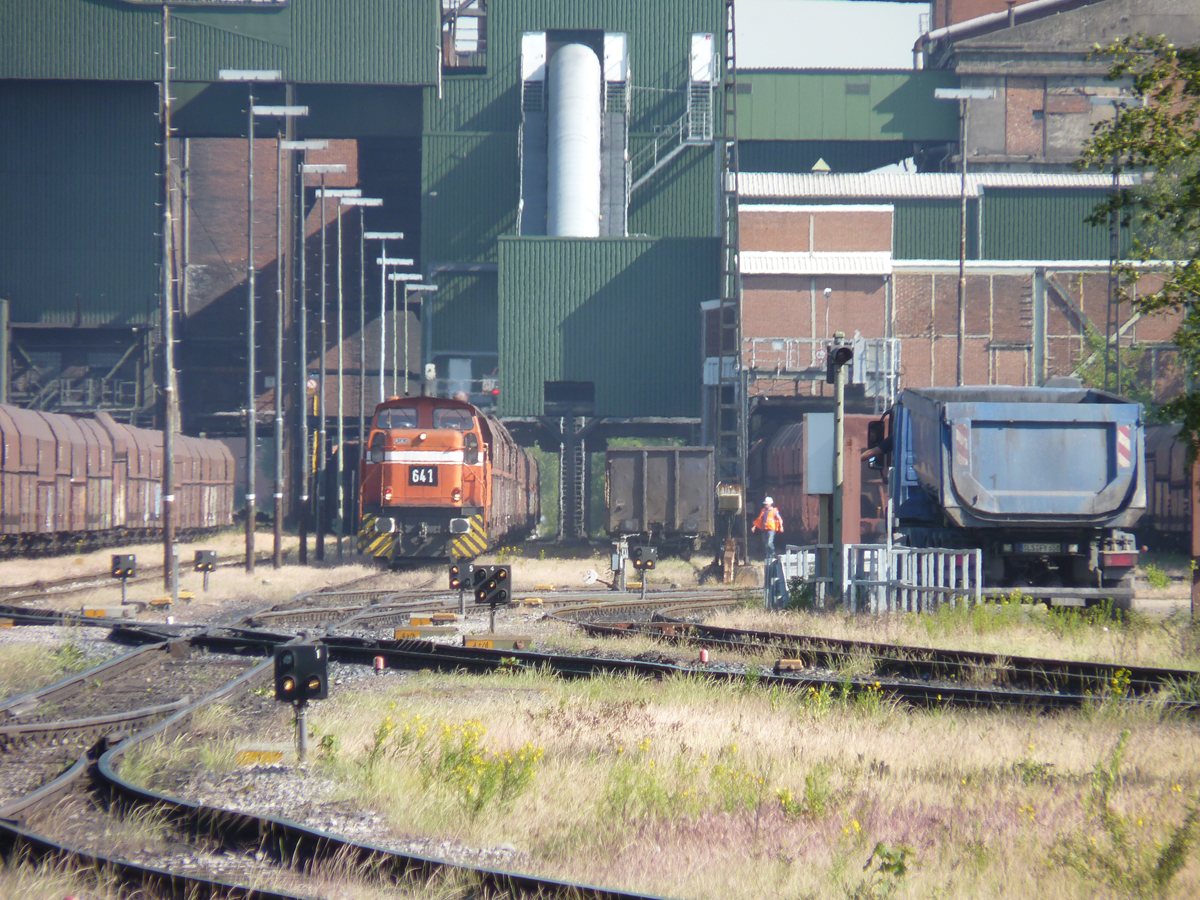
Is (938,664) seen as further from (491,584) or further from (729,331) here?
(729,331)

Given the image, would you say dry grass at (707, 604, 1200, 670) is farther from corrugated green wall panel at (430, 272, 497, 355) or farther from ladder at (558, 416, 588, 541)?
corrugated green wall panel at (430, 272, 497, 355)

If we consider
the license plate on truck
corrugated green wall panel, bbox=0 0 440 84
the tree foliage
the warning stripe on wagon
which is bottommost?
the license plate on truck

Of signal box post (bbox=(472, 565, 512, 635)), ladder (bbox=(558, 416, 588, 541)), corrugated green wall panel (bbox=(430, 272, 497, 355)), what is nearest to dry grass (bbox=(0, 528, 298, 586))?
signal box post (bbox=(472, 565, 512, 635))

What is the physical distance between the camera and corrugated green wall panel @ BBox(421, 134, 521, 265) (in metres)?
50.6

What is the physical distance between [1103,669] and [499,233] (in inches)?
1680

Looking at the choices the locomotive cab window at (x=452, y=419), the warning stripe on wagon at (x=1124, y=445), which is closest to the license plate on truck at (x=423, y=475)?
the locomotive cab window at (x=452, y=419)

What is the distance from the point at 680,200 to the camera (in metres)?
51.8

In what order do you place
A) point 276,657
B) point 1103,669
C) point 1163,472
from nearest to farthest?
point 276,657 < point 1103,669 < point 1163,472

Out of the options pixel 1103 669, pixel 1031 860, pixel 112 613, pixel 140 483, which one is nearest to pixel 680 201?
pixel 140 483

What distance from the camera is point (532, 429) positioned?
4994 cm

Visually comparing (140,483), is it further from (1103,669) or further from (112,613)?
(1103,669)

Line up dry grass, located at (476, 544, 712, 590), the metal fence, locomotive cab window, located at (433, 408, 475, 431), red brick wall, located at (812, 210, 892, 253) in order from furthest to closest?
red brick wall, located at (812, 210, 892, 253) < dry grass, located at (476, 544, 712, 590) < locomotive cab window, located at (433, 408, 475, 431) < the metal fence

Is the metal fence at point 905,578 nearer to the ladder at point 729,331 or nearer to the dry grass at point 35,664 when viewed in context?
the dry grass at point 35,664

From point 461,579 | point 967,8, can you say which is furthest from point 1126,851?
point 967,8
